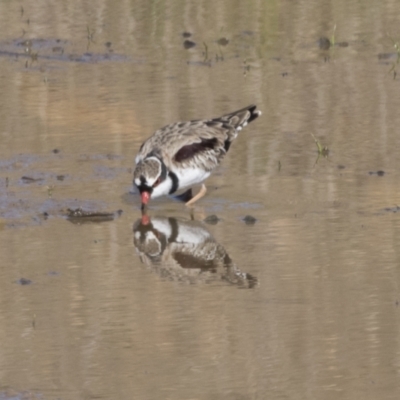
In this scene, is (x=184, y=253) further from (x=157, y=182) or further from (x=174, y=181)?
(x=174, y=181)

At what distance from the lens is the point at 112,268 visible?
25.5 feet

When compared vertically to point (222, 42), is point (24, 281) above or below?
below

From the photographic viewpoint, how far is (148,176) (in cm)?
900

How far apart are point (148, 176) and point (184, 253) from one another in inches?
39.5

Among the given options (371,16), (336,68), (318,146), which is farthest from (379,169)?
(371,16)

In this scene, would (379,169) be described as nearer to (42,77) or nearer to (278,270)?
(278,270)

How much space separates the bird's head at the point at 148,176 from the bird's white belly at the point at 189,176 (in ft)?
0.63

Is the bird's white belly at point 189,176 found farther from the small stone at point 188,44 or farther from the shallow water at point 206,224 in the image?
the small stone at point 188,44

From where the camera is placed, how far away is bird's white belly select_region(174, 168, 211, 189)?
30.8 feet

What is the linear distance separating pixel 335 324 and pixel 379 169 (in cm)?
346

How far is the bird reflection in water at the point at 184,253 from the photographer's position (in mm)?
7621

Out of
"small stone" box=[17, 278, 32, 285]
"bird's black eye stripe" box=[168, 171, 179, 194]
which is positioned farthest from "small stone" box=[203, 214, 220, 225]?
"small stone" box=[17, 278, 32, 285]

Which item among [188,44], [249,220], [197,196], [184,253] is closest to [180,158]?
[197,196]

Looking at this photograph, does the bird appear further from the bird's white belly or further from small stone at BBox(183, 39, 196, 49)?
small stone at BBox(183, 39, 196, 49)
